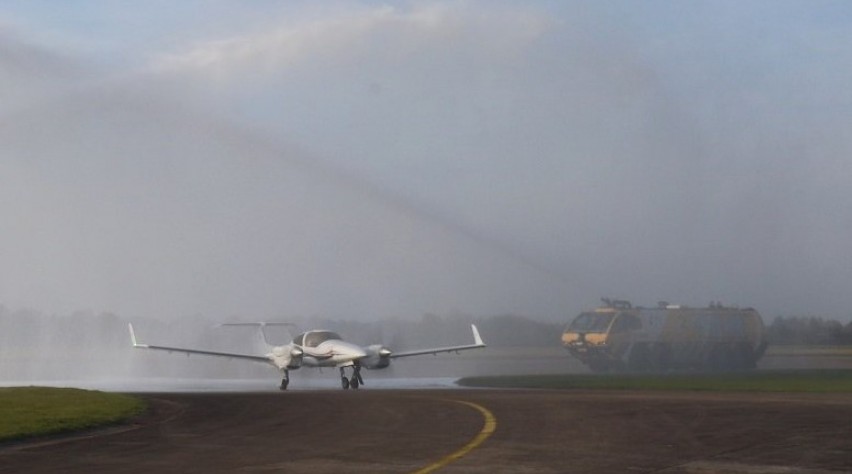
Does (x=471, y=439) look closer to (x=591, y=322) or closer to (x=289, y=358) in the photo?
(x=289, y=358)

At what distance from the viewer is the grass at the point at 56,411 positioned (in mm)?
22234

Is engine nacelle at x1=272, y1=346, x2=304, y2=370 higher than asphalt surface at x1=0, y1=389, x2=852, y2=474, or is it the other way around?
engine nacelle at x1=272, y1=346, x2=304, y2=370

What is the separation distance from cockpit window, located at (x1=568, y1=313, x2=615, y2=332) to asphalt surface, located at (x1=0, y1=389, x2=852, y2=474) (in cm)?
4323

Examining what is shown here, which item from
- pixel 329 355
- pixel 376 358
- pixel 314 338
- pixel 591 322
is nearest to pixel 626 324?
pixel 591 322

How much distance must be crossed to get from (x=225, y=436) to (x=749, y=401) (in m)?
15.0

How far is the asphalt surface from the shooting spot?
15.6 metres

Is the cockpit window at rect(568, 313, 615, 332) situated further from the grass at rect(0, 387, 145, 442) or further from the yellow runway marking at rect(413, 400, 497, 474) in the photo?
the yellow runway marking at rect(413, 400, 497, 474)

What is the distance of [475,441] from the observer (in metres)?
18.9

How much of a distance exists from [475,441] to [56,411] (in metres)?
12.5

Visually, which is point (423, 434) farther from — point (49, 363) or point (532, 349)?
point (49, 363)

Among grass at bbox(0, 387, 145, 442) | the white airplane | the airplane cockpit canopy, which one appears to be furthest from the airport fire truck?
grass at bbox(0, 387, 145, 442)

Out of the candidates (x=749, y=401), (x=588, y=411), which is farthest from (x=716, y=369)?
(x=588, y=411)

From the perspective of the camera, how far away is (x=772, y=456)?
16250mm

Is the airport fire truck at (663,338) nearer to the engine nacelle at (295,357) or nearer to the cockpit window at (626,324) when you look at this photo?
the cockpit window at (626,324)
